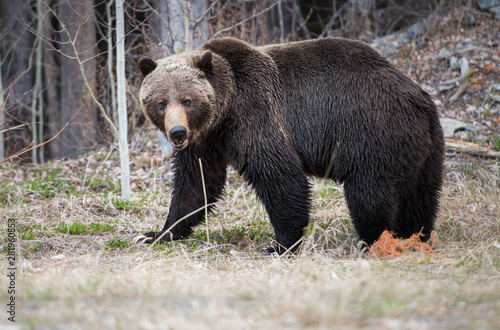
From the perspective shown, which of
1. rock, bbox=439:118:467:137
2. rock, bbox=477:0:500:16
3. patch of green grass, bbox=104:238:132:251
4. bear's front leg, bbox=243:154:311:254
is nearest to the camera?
bear's front leg, bbox=243:154:311:254

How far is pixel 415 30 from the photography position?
12500 millimetres

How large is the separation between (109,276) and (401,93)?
324 centimetres

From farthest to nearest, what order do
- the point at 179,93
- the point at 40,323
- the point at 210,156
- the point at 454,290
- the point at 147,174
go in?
1. the point at 147,174
2. the point at 210,156
3. the point at 179,93
4. the point at 454,290
5. the point at 40,323

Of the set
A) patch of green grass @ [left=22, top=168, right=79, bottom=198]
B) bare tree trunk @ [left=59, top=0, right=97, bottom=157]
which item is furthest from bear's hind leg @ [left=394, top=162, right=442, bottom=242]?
bare tree trunk @ [left=59, top=0, right=97, bottom=157]

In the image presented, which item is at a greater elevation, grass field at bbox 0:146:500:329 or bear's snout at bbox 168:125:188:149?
bear's snout at bbox 168:125:188:149

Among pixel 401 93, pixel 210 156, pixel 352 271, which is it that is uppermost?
pixel 401 93

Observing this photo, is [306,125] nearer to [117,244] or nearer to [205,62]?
[205,62]

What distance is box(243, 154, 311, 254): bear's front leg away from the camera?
17.0 feet

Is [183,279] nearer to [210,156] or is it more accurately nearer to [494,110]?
[210,156]

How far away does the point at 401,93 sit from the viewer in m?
5.08

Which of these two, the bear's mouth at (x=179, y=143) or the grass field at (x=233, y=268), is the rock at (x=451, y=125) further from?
the bear's mouth at (x=179, y=143)

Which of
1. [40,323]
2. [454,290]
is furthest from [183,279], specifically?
[454,290]

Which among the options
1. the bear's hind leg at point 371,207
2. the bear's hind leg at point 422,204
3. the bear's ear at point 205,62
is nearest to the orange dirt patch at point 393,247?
the bear's hind leg at point 371,207

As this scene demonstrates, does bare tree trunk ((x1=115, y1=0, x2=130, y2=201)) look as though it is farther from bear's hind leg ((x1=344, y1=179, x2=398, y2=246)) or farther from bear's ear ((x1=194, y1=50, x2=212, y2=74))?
bear's hind leg ((x1=344, y1=179, x2=398, y2=246))
